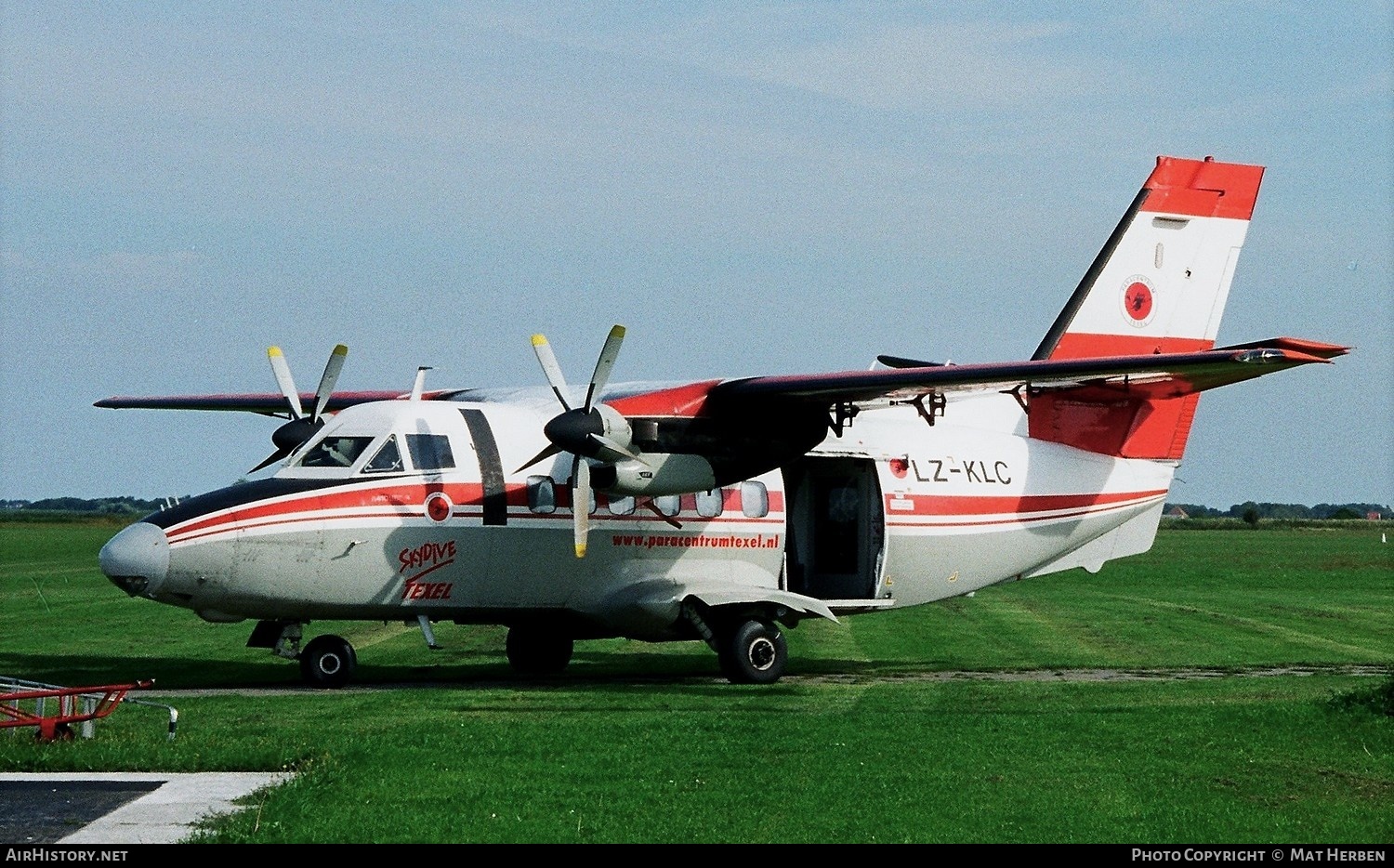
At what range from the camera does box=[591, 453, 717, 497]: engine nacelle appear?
67.3 ft

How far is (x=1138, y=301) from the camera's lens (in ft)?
86.6

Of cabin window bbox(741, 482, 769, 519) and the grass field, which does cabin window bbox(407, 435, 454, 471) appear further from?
cabin window bbox(741, 482, 769, 519)

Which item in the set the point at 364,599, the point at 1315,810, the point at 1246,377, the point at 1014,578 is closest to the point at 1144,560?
the point at 1014,578

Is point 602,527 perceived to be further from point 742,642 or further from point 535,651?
point 535,651

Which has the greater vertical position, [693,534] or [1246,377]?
[1246,377]

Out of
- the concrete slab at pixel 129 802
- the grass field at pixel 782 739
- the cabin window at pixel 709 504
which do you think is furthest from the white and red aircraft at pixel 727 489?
the concrete slab at pixel 129 802

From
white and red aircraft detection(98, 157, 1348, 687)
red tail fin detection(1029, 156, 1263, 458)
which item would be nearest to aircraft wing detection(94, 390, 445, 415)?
white and red aircraft detection(98, 157, 1348, 687)

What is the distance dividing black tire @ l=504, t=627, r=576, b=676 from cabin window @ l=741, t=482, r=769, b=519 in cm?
328

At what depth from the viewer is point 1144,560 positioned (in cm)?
6419

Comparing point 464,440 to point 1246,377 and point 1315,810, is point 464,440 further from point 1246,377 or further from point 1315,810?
point 1315,810

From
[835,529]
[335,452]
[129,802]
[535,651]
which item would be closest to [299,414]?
[335,452]

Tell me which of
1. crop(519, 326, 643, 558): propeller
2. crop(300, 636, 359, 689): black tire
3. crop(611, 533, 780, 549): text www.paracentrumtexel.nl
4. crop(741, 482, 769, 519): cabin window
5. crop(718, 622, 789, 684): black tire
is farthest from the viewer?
crop(741, 482, 769, 519): cabin window

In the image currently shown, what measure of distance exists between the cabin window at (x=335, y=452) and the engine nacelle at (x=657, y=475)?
2.96 m

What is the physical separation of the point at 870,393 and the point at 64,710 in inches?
408
